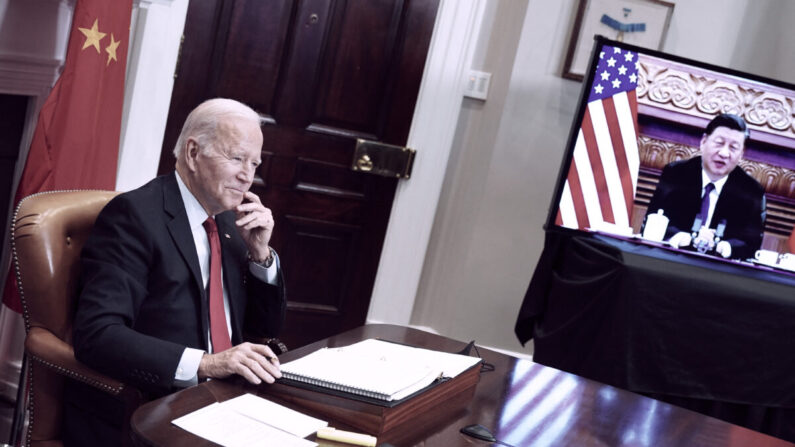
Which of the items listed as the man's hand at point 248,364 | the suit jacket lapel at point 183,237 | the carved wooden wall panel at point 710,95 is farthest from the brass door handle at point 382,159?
the man's hand at point 248,364

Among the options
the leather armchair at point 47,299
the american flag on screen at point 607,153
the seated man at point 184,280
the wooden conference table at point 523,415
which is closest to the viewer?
the wooden conference table at point 523,415

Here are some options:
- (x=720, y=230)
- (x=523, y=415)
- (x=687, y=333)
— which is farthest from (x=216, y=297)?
(x=720, y=230)

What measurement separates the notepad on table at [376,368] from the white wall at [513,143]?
8.01 feet

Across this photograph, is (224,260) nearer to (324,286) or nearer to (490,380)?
(490,380)

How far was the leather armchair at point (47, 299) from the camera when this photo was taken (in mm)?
1896

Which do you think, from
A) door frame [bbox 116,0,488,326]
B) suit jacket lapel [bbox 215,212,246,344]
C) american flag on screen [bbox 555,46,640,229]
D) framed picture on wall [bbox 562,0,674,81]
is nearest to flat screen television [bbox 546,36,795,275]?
american flag on screen [bbox 555,46,640,229]

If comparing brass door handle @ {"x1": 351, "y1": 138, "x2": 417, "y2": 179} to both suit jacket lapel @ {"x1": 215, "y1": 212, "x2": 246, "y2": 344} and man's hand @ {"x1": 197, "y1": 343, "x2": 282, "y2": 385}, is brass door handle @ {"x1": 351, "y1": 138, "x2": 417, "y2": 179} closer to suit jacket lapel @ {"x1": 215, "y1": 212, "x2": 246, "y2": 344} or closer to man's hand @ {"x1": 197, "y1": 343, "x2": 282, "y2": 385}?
suit jacket lapel @ {"x1": 215, "y1": 212, "x2": 246, "y2": 344}

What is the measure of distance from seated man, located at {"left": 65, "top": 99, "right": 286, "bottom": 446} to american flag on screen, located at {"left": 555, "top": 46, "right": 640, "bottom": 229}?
1859 millimetres

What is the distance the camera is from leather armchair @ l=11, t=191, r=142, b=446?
190 cm

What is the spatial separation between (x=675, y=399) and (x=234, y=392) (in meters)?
2.47

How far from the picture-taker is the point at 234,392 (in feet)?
5.41

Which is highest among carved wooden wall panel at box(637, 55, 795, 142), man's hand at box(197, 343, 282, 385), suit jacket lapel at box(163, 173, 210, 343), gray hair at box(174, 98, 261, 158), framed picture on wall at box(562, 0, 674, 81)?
framed picture on wall at box(562, 0, 674, 81)

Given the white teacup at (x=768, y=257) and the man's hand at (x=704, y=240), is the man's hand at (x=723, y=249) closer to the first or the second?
the man's hand at (x=704, y=240)

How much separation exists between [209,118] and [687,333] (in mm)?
2230
